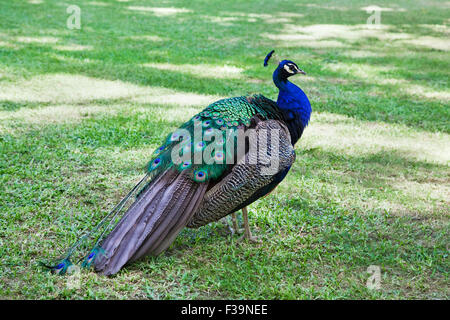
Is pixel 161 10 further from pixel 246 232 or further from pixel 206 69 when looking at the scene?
pixel 246 232

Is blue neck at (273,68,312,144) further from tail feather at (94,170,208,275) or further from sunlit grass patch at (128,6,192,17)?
sunlit grass patch at (128,6,192,17)

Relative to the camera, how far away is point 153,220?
3258 mm

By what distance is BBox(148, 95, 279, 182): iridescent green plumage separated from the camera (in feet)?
11.3

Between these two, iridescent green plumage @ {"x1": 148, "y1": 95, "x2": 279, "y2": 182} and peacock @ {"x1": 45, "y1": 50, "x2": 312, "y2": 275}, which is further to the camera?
iridescent green plumage @ {"x1": 148, "y1": 95, "x2": 279, "y2": 182}

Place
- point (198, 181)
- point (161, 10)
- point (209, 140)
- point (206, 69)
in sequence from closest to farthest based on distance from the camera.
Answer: point (198, 181) < point (209, 140) < point (206, 69) < point (161, 10)

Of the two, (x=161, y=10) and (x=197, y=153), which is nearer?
(x=197, y=153)

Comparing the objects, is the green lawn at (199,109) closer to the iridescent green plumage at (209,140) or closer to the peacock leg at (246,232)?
the peacock leg at (246,232)

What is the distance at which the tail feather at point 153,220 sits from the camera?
3.19 metres

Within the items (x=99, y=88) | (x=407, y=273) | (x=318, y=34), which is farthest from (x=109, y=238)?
(x=318, y=34)

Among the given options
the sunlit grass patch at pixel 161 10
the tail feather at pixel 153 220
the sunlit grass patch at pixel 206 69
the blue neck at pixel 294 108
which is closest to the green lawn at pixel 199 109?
the sunlit grass patch at pixel 206 69

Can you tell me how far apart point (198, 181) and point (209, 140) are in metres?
0.31

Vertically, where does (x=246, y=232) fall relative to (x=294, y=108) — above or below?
below

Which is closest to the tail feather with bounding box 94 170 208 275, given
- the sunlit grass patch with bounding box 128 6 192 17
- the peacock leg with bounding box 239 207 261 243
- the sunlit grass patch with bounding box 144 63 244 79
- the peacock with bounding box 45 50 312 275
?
the peacock with bounding box 45 50 312 275

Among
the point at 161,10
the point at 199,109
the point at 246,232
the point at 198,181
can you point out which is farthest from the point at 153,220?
the point at 161,10
